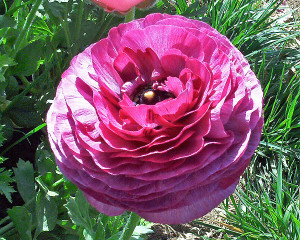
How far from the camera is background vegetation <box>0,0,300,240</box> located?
1.09 metres

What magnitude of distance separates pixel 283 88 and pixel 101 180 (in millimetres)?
1363

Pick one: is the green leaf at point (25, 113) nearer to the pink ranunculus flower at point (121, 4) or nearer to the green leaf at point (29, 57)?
the green leaf at point (29, 57)

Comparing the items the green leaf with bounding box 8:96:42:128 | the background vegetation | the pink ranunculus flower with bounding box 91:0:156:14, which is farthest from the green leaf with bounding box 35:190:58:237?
the pink ranunculus flower with bounding box 91:0:156:14

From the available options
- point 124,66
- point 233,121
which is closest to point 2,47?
point 124,66

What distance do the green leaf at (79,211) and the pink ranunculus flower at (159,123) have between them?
326mm

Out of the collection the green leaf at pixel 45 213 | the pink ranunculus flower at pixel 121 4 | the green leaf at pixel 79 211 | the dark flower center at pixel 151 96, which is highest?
the pink ranunculus flower at pixel 121 4

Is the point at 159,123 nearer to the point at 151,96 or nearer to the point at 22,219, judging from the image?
the point at 151,96

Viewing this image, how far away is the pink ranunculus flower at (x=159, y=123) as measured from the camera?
1.94ft

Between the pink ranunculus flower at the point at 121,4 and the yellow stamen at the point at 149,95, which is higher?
the pink ranunculus flower at the point at 121,4

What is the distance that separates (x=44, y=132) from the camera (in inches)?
57.4

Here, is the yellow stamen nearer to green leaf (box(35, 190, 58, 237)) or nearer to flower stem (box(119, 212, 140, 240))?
flower stem (box(119, 212, 140, 240))

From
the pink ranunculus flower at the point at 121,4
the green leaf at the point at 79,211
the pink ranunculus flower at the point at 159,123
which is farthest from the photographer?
the green leaf at the point at 79,211

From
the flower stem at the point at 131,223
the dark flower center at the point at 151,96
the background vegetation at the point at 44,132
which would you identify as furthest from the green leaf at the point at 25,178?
the dark flower center at the point at 151,96

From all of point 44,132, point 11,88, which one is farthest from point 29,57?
point 44,132
